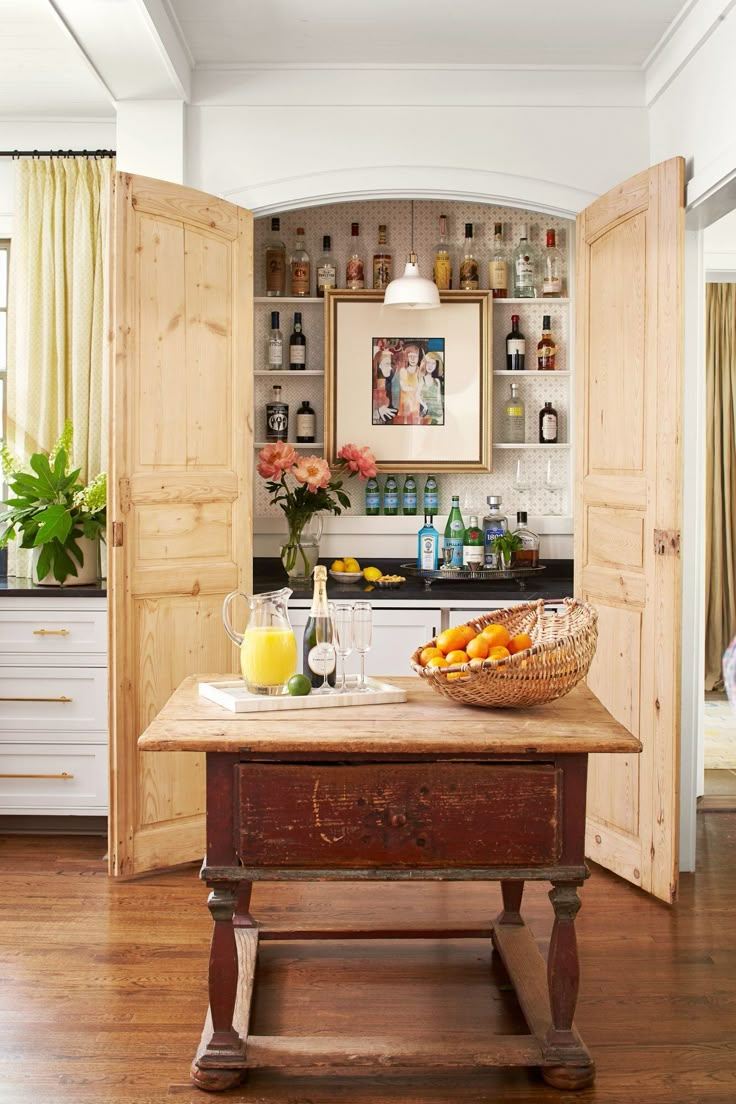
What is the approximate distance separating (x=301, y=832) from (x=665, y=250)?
2236mm

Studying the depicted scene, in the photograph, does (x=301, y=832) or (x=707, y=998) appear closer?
(x=301, y=832)

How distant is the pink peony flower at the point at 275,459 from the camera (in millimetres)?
4348

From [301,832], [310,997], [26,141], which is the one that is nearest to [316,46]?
[26,141]

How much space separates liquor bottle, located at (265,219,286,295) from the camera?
185 inches

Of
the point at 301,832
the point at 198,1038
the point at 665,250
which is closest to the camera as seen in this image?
the point at 301,832

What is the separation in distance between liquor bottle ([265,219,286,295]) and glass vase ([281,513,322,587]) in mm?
1025

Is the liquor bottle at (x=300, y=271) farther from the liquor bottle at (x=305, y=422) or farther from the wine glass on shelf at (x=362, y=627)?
the wine glass on shelf at (x=362, y=627)

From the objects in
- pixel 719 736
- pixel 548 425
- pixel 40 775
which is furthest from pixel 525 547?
pixel 40 775

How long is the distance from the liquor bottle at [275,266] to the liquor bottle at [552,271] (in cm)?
117

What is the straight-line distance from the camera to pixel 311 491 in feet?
14.6

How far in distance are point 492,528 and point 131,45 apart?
237 centimetres

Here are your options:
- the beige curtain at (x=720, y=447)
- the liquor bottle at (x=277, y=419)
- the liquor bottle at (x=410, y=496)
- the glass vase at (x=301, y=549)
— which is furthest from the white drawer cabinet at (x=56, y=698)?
the beige curtain at (x=720, y=447)

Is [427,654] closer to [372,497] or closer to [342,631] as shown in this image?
[342,631]

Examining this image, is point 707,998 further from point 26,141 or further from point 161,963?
point 26,141
